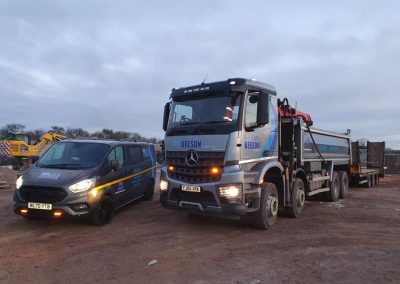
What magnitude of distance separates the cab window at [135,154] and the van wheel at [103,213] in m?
1.83

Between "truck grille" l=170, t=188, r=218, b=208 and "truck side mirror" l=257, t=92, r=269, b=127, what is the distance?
1727 millimetres

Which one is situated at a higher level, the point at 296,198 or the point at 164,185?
the point at 164,185

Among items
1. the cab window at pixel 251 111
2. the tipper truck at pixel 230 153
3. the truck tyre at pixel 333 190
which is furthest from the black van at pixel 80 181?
the truck tyre at pixel 333 190

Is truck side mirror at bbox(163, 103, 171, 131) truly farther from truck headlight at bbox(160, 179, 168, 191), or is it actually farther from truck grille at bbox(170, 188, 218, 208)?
truck grille at bbox(170, 188, 218, 208)

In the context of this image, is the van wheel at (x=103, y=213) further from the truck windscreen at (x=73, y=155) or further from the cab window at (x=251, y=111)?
the cab window at (x=251, y=111)

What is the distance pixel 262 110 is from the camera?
7.52m

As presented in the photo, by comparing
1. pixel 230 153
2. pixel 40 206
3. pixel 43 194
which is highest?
pixel 230 153

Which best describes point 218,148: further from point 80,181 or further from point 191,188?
point 80,181

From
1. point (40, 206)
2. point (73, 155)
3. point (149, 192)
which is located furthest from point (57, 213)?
point (149, 192)

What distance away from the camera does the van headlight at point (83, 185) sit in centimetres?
777

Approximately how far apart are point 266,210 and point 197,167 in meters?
1.76

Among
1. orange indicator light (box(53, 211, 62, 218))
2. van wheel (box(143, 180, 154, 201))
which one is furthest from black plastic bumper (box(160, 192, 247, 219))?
van wheel (box(143, 180, 154, 201))

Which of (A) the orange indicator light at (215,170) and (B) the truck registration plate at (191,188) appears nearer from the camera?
(A) the orange indicator light at (215,170)

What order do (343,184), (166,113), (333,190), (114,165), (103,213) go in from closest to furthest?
(103,213)
(166,113)
(114,165)
(333,190)
(343,184)
